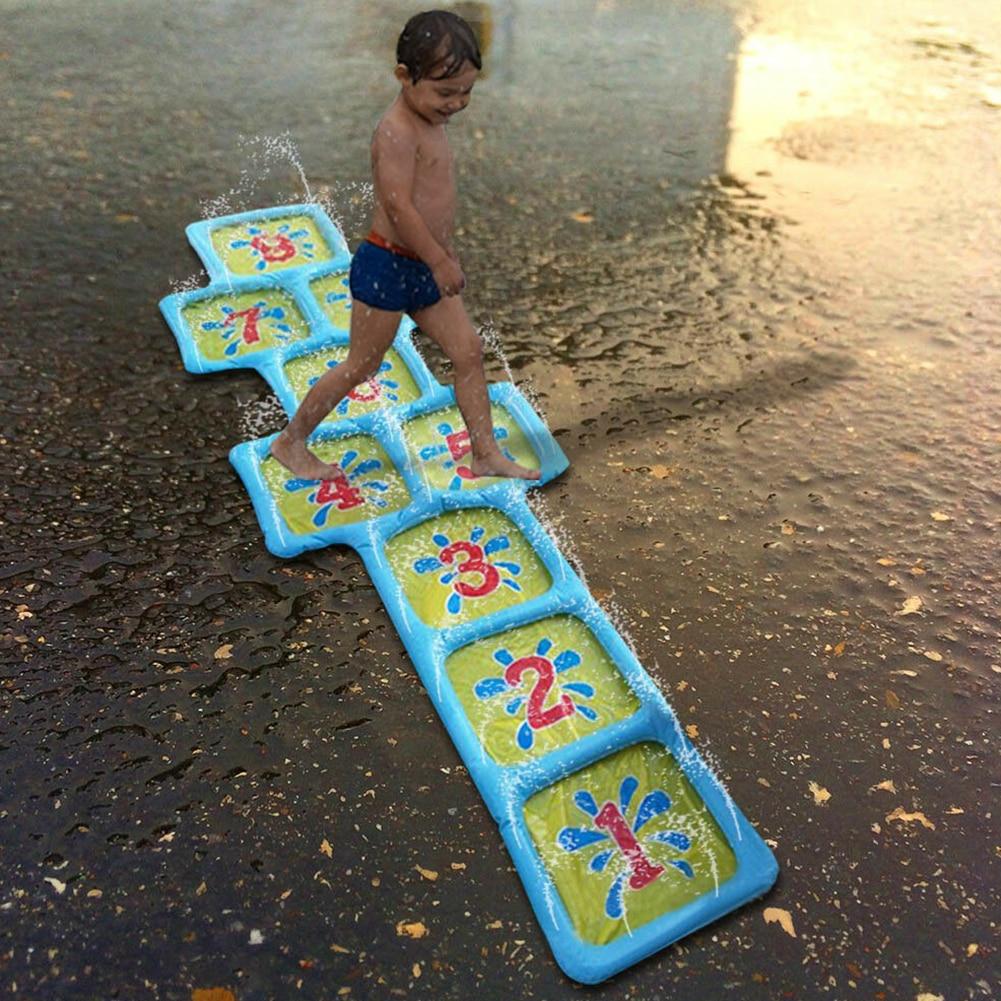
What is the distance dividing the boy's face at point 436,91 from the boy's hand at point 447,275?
11.6 inches

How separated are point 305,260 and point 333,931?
2434mm

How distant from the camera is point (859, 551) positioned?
251 centimetres

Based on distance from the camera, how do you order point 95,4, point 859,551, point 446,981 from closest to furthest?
point 446,981, point 859,551, point 95,4

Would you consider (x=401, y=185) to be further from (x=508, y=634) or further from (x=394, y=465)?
(x=508, y=634)

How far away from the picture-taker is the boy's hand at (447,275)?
2.18m

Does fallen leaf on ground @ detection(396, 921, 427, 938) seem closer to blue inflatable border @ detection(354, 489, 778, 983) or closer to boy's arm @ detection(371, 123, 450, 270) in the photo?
blue inflatable border @ detection(354, 489, 778, 983)

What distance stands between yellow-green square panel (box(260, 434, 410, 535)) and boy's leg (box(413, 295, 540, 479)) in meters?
0.23

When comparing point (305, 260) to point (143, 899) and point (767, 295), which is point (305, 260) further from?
point (143, 899)

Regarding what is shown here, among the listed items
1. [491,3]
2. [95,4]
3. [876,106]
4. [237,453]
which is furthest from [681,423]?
[95,4]

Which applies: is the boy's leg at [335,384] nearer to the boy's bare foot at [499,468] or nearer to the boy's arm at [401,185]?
the boy's arm at [401,185]

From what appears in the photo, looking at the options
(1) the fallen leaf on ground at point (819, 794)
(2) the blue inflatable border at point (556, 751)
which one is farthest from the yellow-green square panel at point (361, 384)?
(1) the fallen leaf on ground at point (819, 794)

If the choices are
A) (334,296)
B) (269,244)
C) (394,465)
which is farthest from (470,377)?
(269,244)

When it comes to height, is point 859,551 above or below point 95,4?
below

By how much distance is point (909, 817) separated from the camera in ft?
6.37
